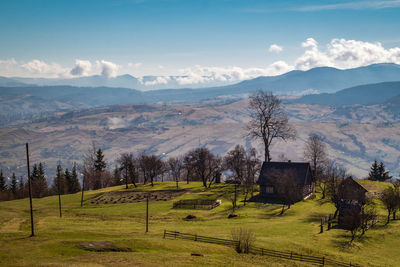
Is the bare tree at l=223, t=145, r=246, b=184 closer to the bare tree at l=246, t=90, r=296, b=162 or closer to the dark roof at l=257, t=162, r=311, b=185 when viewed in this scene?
the dark roof at l=257, t=162, r=311, b=185

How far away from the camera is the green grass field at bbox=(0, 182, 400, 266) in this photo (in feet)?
112

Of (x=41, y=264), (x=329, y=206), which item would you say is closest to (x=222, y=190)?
(x=329, y=206)

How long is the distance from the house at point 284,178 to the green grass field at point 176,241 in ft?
16.6

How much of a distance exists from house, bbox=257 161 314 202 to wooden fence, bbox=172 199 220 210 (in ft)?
49.7

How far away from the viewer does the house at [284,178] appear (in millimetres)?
78250

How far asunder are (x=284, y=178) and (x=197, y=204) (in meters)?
21.4

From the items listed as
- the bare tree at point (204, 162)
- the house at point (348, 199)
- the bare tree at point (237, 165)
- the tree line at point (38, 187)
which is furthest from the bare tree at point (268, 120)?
the tree line at point (38, 187)

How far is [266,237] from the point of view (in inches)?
1843

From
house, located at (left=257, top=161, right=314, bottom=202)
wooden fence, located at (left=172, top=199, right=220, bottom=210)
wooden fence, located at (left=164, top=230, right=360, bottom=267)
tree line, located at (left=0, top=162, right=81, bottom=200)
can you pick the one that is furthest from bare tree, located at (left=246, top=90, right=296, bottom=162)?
tree line, located at (left=0, top=162, right=81, bottom=200)

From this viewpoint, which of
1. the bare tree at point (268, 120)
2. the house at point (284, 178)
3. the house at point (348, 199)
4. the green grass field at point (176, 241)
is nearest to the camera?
the green grass field at point (176, 241)

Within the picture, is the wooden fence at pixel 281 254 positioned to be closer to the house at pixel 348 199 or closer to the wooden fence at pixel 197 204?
the house at pixel 348 199

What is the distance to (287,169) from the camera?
82.9 metres

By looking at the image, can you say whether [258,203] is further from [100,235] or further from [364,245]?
[100,235]

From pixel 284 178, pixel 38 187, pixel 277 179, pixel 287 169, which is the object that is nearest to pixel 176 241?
pixel 284 178
